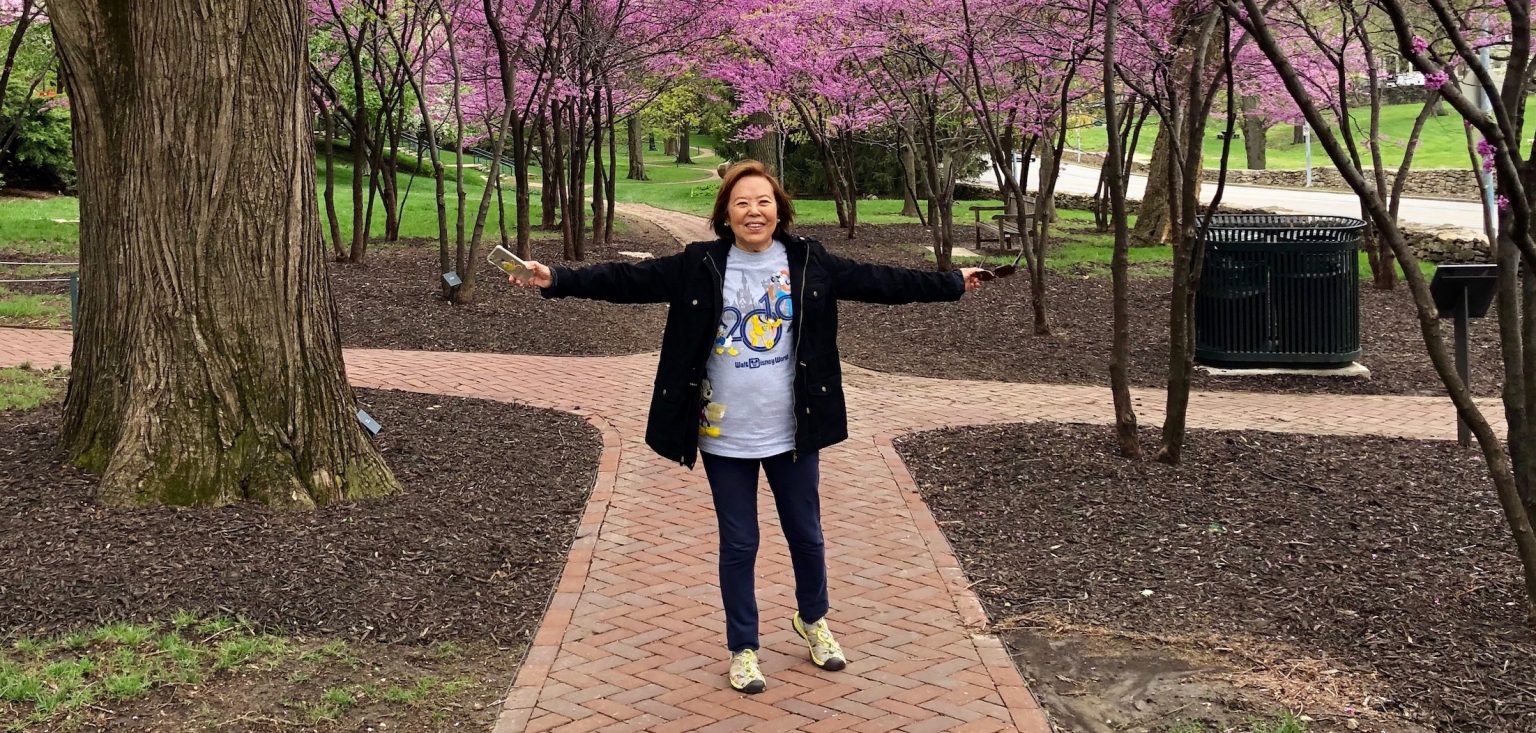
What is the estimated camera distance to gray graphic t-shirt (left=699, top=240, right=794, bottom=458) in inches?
166

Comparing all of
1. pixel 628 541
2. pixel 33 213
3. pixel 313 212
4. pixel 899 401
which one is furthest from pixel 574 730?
pixel 33 213

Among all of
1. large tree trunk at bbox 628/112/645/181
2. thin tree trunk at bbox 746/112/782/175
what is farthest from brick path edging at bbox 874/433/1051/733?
large tree trunk at bbox 628/112/645/181

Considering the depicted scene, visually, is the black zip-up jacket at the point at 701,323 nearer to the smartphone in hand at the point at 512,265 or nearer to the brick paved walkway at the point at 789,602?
the smartphone in hand at the point at 512,265

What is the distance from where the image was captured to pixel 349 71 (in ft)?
89.3

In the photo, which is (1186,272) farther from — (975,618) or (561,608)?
(561,608)

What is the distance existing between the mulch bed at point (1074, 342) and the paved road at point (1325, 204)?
19.6 feet

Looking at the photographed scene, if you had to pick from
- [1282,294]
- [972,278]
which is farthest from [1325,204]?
[972,278]

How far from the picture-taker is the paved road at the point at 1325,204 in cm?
2392

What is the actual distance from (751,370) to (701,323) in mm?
203

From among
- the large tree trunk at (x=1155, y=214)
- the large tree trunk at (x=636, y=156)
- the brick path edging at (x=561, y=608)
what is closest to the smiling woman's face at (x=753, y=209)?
the brick path edging at (x=561, y=608)

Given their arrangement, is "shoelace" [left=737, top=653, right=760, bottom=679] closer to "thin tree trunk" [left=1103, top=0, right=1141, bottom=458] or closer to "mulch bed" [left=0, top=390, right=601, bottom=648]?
"mulch bed" [left=0, top=390, right=601, bottom=648]

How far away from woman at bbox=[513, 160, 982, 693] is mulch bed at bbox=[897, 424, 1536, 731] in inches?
44.3

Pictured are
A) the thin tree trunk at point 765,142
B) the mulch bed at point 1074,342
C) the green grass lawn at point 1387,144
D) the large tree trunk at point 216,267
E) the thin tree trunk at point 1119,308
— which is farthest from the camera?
the green grass lawn at point 1387,144

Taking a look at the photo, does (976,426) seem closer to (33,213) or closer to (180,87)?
(180,87)
